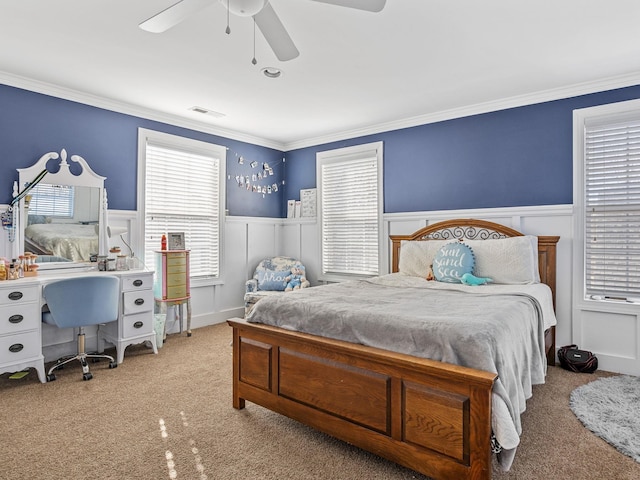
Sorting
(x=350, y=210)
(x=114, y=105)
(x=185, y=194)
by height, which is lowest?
(x=350, y=210)

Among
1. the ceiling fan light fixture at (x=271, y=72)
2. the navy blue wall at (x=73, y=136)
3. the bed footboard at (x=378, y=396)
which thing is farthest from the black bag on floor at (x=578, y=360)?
the navy blue wall at (x=73, y=136)

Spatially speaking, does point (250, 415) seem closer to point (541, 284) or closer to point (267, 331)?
point (267, 331)

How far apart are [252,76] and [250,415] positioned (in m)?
2.71

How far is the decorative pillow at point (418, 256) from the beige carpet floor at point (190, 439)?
1.45 metres

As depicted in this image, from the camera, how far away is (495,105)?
397cm

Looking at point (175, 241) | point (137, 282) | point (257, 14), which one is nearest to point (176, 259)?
point (175, 241)

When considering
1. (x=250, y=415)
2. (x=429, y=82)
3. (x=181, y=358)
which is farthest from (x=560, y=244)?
(x=181, y=358)

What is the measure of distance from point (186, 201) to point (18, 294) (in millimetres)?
2104

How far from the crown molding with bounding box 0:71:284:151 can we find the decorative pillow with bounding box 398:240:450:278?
2.74 meters

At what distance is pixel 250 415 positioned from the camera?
2.53 meters

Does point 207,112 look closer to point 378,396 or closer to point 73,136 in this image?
point 73,136

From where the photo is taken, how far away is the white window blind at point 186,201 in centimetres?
439

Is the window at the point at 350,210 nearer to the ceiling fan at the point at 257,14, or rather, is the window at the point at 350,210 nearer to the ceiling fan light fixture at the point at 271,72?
the ceiling fan light fixture at the point at 271,72

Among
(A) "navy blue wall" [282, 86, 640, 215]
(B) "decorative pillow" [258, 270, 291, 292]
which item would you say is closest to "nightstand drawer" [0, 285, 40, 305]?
(B) "decorative pillow" [258, 270, 291, 292]
